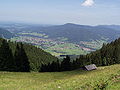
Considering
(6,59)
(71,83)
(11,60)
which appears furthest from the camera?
(11,60)

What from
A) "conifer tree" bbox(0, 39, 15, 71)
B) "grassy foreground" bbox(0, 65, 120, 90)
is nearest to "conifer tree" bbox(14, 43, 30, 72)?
"conifer tree" bbox(0, 39, 15, 71)

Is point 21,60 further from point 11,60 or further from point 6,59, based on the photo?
point 6,59

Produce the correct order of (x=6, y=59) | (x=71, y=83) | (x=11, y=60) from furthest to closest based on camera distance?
(x=11, y=60), (x=6, y=59), (x=71, y=83)

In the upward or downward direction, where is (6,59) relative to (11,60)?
upward

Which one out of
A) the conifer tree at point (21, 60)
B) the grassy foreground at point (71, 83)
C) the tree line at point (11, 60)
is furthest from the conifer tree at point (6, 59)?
the grassy foreground at point (71, 83)

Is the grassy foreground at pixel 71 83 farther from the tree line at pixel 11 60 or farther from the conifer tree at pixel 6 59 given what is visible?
the tree line at pixel 11 60

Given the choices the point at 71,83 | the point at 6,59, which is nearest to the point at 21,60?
the point at 6,59

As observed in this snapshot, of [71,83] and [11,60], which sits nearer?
[71,83]

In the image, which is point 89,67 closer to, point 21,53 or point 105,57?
point 21,53

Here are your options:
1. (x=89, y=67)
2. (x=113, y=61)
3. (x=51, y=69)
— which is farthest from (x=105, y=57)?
(x=89, y=67)

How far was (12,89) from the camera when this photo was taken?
22.7m

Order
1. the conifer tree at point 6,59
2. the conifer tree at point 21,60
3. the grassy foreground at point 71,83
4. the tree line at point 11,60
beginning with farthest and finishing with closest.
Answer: the conifer tree at point 21,60 < the tree line at point 11,60 < the conifer tree at point 6,59 < the grassy foreground at point 71,83

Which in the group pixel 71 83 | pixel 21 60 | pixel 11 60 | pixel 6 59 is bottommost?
pixel 21 60

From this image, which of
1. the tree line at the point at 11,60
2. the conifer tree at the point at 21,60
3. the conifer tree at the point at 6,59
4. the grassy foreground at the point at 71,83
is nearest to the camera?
the grassy foreground at the point at 71,83
